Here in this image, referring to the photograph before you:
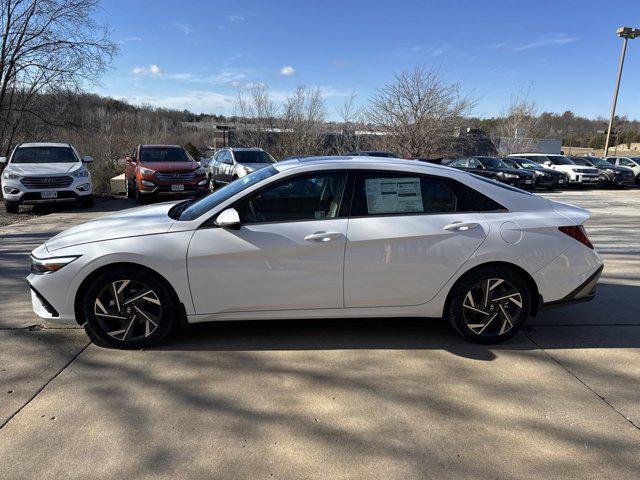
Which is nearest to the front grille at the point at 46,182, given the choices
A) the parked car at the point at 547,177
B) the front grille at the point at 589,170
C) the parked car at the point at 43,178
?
the parked car at the point at 43,178

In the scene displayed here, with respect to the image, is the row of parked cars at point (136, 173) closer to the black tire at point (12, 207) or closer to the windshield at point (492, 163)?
the black tire at point (12, 207)

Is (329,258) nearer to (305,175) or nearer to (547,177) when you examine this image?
(305,175)

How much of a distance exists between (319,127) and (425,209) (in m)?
28.1

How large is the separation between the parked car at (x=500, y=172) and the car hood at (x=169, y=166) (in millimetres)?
12261

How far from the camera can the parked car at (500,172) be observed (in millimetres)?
20688

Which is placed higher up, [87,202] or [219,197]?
[219,197]

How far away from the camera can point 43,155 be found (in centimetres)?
1241

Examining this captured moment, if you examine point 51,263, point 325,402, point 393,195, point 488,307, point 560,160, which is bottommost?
point 325,402

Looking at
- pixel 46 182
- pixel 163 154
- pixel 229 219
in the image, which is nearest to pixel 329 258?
pixel 229 219

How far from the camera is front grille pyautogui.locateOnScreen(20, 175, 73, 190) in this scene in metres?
11.3

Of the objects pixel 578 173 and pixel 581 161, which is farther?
pixel 581 161

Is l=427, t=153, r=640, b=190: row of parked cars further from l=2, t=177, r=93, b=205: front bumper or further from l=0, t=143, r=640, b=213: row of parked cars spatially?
l=2, t=177, r=93, b=205: front bumper

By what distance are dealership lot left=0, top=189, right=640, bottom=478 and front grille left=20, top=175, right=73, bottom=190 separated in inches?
315

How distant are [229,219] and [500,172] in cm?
1963
